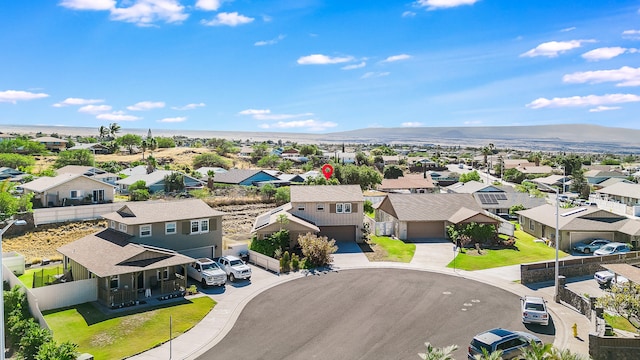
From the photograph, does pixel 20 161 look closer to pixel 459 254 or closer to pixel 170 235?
pixel 170 235

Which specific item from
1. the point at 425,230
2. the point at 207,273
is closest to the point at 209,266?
the point at 207,273

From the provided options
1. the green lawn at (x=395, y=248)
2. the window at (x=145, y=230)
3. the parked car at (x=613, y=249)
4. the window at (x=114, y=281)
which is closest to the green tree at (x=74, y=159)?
the window at (x=145, y=230)

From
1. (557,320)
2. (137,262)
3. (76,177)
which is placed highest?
(76,177)

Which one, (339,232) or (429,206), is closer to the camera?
(339,232)

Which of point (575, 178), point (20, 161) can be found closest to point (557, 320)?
point (575, 178)

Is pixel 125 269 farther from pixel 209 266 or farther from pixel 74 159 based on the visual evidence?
pixel 74 159

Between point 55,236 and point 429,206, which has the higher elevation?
point 429,206

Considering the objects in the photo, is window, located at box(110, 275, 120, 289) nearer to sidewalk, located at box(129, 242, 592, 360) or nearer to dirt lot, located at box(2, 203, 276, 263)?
sidewalk, located at box(129, 242, 592, 360)

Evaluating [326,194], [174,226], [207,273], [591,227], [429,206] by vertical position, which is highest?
[326,194]
